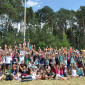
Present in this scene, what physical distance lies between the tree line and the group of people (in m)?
16.6

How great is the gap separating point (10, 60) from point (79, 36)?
42.9 m

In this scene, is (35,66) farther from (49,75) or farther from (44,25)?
(44,25)

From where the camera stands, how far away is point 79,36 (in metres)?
49.7

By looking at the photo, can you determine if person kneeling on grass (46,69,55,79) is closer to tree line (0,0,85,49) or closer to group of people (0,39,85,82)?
group of people (0,39,85,82)

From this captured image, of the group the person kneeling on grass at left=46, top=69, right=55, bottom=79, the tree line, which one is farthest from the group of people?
the tree line

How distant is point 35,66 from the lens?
9.81 m

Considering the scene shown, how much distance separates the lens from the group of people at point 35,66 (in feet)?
29.2

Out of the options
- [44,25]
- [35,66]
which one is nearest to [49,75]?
[35,66]

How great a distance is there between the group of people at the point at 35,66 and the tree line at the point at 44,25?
16.6 metres

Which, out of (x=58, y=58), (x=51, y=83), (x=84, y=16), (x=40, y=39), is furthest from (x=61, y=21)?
(x=51, y=83)

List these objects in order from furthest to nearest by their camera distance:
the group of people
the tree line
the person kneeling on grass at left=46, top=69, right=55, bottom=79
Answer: the tree line, the person kneeling on grass at left=46, top=69, right=55, bottom=79, the group of people

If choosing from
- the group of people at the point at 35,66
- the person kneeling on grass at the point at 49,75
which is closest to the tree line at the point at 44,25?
the group of people at the point at 35,66

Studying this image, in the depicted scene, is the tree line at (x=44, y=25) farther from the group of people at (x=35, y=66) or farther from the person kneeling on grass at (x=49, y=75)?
the person kneeling on grass at (x=49, y=75)

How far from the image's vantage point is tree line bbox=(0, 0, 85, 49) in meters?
27.2
